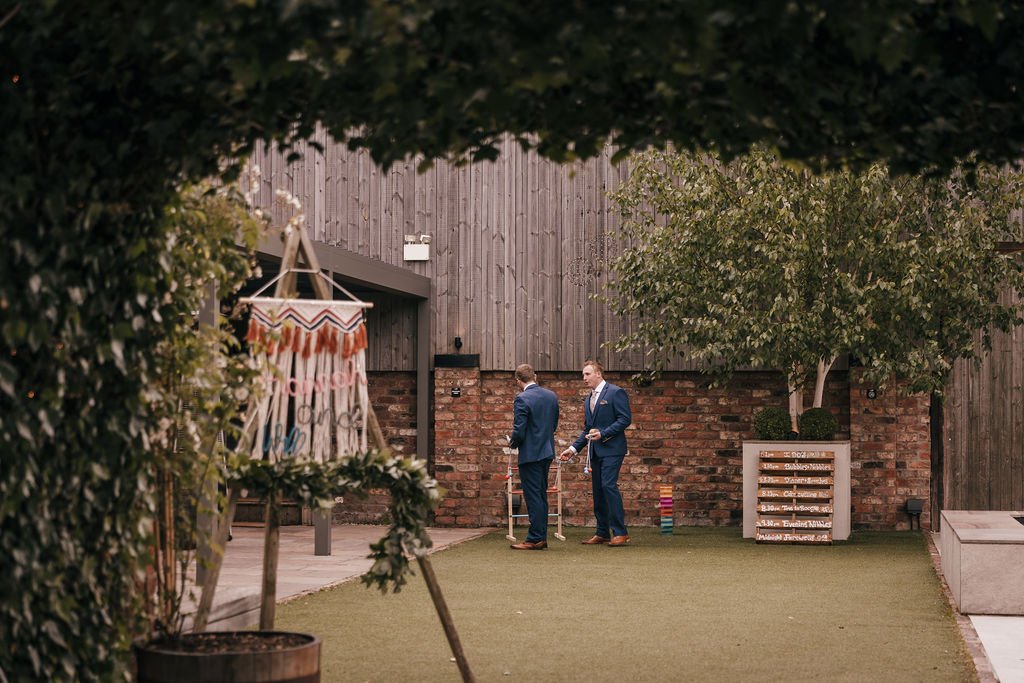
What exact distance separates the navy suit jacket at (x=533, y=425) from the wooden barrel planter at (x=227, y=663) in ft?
22.5

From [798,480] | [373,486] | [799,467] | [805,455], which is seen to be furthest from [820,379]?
[373,486]

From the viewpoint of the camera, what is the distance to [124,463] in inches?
153

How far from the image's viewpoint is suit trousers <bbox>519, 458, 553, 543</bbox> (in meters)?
11.2

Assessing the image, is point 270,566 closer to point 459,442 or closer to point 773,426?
point 773,426

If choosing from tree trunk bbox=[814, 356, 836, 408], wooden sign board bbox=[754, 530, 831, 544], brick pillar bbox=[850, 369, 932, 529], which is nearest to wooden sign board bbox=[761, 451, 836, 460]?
tree trunk bbox=[814, 356, 836, 408]

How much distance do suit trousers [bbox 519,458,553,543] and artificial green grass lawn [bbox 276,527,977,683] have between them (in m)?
0.38

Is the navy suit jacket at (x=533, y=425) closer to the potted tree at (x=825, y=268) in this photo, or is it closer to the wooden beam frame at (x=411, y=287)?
the potted tree at (x=825, y=268)

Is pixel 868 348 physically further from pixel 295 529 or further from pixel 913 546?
pixel 295 529

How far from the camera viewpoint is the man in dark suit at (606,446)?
1136 centimetres

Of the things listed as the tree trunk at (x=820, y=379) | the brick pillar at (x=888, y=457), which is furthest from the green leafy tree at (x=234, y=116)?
the brick pillar at (x=888, y=457)

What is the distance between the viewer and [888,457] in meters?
12.7

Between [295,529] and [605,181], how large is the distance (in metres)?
4.78

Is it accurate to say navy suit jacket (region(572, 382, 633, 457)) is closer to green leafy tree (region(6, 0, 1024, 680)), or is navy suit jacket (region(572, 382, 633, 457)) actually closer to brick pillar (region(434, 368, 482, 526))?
brick pillar (region(434, 368, 482, 526))

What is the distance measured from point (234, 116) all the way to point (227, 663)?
5.46 feet
